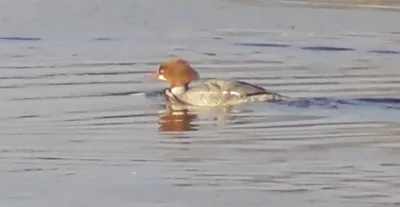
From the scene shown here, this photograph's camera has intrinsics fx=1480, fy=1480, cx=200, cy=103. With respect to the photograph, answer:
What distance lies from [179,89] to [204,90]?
0.63 meters

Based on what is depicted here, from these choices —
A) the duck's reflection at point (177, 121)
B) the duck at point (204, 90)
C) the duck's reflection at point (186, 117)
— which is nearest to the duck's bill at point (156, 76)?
the duck at point (204, 90)

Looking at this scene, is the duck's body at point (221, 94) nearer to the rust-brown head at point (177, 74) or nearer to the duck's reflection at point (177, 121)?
the rust-brown head at point (177, 74)

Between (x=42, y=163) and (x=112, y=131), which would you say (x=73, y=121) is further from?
(x=42, y=163)

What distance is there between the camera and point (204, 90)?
1630cm

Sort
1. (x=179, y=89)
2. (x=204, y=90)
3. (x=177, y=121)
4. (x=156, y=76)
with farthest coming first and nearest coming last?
(x=156, y=76)
(x=179, y=89)
(x=204, y=90)
(x=177, y=121)

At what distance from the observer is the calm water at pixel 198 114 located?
10602 millimetres

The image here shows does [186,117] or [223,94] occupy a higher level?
[223,94]

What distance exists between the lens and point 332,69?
19.0m

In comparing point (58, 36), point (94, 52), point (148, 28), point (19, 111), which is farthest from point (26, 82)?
point (148, 28)

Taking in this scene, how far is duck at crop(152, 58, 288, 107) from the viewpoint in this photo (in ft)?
52.0

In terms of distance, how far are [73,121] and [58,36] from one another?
8363 mm

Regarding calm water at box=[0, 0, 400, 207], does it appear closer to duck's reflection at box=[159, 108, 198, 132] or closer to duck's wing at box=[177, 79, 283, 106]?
duck's reflection at box=[159, 108, 198, 132]

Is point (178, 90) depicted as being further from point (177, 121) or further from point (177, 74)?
point (177, 121)

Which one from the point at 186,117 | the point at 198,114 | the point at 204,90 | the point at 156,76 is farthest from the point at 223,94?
the point at 156,76
